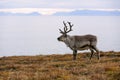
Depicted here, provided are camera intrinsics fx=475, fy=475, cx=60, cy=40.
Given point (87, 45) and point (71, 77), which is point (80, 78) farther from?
point (87, 45)

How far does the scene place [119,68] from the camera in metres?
21.2

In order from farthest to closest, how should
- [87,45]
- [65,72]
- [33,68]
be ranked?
[87,45]
[33,68]
[65,72]

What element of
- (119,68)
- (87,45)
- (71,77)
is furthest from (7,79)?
(87,45)

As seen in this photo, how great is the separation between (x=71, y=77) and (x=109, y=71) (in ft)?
7.67

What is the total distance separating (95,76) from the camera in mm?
18969

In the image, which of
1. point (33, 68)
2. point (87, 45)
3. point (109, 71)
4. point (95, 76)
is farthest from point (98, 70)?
point (87, 45)

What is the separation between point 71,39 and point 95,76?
38.3 feet

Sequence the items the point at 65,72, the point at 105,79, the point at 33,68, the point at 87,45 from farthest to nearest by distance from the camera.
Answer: the point at 87,45 → the point at 33,68 → the point at 65,72 → the point at 105,79

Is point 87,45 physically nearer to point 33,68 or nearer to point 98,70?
point 33,68

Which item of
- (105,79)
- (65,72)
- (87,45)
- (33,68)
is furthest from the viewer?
(87,45)

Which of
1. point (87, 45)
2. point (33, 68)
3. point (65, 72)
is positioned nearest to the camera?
point (65, 72)

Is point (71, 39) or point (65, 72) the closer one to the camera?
point (65, 72)

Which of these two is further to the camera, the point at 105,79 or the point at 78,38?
the point at 78,38

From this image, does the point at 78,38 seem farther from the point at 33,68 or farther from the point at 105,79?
the point at 105,79
